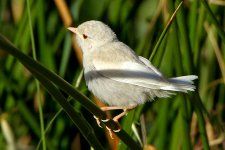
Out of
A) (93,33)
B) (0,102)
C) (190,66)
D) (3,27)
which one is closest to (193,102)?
(190,66)

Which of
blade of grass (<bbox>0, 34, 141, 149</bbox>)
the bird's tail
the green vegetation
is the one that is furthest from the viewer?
the green vegetation

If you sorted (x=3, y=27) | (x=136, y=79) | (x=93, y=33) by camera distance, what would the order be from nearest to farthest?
(x=136, y=79) < (x=93, y=33) < (x=3, y=27)

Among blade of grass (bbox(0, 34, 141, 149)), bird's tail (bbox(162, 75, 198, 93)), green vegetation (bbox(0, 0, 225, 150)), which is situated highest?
blade of grass (bbox(0, 34, 141, 149))

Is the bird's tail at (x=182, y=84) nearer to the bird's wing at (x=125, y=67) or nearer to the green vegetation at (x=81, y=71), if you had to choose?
the bird's wing at (x=125, y=67)

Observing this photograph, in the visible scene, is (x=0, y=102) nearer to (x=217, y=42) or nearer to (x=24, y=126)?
(x=24, y=126)

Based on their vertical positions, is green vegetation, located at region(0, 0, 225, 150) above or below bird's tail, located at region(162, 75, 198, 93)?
below

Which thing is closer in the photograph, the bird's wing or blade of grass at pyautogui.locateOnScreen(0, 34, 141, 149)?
blade of grass at pyautogui.locateOnScreen(0, 34, 141, 149)

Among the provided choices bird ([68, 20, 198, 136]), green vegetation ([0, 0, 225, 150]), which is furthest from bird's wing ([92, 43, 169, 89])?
green vegetation ([0, 0, 225, 150])

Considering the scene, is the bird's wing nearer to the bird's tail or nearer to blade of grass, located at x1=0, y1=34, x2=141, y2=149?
the bird's tail

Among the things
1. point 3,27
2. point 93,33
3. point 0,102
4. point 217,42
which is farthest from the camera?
point 3,27
